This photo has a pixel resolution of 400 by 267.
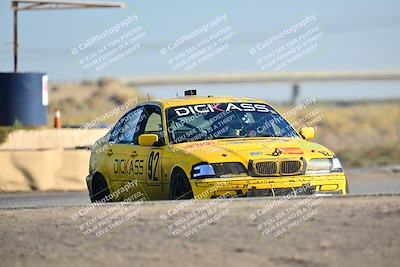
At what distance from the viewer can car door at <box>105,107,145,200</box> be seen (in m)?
12.7

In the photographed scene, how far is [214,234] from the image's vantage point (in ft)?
28.0

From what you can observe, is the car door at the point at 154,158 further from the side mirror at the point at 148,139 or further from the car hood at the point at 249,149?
the car hood at the point at 249,149

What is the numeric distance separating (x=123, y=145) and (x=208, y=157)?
215 centimetres

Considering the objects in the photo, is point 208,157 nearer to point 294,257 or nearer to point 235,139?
point 235,139

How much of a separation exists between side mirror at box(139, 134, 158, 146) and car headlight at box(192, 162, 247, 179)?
3.37 ft

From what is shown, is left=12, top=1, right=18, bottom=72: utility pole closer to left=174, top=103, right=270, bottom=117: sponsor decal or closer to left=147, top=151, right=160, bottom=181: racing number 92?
left=174, top=103, right=270, bottom=117: sponsor decal

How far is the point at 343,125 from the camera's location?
6788 cm

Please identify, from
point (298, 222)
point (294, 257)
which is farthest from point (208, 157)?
point (294, 257)

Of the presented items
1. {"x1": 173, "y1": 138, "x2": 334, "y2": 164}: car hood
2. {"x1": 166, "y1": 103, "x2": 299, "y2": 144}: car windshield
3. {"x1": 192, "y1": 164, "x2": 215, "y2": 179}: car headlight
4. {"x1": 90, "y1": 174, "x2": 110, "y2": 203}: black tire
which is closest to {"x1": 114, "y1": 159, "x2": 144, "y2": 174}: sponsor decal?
{"x1": 90, "y1": 174, "x2": 110, "y2": 203}: black tire

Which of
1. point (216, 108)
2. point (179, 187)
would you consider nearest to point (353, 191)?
point (216, 108)

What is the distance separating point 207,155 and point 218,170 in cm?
22

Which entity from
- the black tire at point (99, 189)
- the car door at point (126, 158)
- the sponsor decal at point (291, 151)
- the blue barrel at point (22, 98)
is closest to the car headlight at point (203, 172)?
the sponsor decal at point (291, 151)

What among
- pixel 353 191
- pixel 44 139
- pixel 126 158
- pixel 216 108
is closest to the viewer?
pixel 216 108

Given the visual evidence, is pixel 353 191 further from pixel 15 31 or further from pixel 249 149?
pixel 15 31
